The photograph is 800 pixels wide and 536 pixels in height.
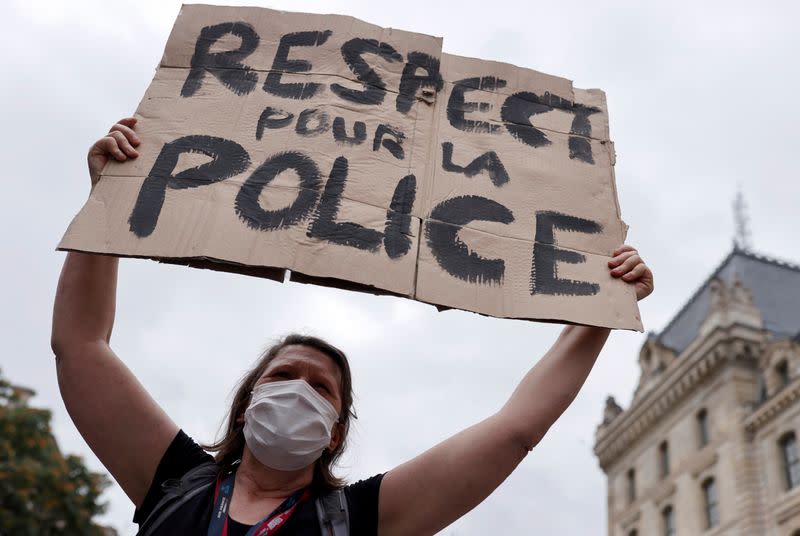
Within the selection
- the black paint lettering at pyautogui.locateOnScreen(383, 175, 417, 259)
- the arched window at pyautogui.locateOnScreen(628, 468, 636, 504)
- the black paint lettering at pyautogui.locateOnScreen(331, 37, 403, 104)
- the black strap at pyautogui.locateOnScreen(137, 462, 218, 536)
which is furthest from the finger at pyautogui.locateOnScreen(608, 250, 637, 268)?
the arched window at pyautogui.locateOnScreen(628, 468, 636, 504)

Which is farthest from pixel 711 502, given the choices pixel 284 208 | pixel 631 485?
pixel 284 208

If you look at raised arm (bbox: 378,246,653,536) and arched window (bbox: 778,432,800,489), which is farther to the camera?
arched window (bbox: 778,432,800,489)

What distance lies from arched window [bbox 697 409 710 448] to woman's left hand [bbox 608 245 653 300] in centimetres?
3223

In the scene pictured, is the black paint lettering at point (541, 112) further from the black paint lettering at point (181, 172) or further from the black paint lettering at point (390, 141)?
the black paint lettering at point (181, 172)

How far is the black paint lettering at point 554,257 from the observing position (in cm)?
316

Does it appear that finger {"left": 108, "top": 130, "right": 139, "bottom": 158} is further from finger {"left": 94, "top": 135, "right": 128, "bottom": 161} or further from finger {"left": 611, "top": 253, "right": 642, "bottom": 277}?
finger {"left": 611, "top": 253, "right": 642, "bottom": 277}

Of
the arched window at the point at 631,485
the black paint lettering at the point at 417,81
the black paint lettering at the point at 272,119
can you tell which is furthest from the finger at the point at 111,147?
the arched window at the point at 631,485

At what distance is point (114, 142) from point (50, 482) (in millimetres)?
16703

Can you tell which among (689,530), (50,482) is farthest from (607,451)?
(50,482)

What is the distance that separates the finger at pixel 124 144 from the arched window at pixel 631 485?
3763 centimetres

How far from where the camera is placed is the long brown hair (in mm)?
3031

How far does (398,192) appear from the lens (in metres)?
3.34

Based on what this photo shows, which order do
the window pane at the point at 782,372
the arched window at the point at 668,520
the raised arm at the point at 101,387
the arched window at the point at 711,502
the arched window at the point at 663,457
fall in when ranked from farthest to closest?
the arched window at the point at 663,457 < the arched window at the point at 668,520 < the arched window at the point at 711,502 < the window pane at the point at 782,372 < the raised arm at the point at 101,387

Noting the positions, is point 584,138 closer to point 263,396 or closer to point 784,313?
point 263,396
